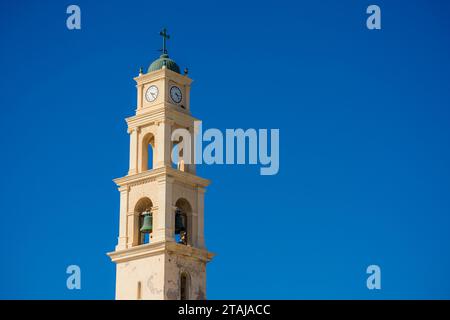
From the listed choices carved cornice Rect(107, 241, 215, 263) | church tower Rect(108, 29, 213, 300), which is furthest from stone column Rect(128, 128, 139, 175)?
carved cornice Rect(107, 241, 215, 263)

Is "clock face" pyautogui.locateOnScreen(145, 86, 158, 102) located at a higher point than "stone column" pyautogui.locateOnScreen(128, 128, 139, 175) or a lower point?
higher

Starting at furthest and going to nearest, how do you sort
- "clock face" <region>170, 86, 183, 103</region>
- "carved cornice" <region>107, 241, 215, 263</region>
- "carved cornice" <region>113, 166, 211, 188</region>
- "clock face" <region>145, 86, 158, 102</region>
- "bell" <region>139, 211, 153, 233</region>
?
"clock face" <region>170, 86, 183, 103</region> → "clock face" <region>145, 86, 158, 102</region> → "bell" <region>139, 211, 153, 233</region> → "carved cornice" <region>113, 166, 211, 188</region> → "carved cornice" <region>107, 241, 215, 263</region>

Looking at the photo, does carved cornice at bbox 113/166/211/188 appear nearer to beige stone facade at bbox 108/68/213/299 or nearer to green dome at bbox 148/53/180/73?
beige stone facade at bbox 108/68/213/299

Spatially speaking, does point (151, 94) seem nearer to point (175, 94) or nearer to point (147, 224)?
point (175, 94)

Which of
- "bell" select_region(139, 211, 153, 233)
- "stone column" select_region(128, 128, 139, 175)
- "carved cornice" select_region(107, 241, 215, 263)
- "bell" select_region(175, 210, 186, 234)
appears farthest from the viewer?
"stone column" select_region(128, 128, 139, 175)

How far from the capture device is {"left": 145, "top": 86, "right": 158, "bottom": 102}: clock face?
3922 inches

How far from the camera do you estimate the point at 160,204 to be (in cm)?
9531

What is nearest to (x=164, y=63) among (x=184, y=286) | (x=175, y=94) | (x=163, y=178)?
(x=175, y=94)

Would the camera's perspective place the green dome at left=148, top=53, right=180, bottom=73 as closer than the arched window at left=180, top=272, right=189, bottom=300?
No

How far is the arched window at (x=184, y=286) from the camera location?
9506 cm

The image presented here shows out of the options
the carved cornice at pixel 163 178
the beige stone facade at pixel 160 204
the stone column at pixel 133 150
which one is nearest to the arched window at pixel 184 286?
the beige stone facade at pixel 160 204

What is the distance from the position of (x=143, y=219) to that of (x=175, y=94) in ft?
32.6

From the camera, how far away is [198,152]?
9994cm

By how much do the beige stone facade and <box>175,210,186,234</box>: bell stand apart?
32 cm
